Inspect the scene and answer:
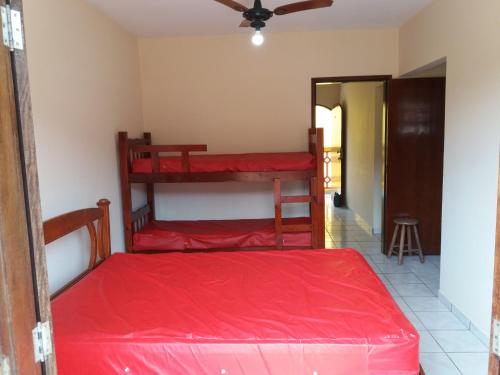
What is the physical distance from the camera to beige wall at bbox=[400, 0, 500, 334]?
7.59ft

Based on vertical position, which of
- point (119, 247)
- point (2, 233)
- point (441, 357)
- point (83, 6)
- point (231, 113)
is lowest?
point (441, 357)

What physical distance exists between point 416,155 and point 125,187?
299 cm

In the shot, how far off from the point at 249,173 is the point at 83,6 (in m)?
1.82

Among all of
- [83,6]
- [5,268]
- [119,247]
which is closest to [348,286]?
[5,268]

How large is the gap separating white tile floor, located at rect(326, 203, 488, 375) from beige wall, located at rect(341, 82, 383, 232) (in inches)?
23.7

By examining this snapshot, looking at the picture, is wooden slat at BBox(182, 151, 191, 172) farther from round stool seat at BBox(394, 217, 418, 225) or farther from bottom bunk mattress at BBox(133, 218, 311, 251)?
round stool seat at BBox(394, 217, 418, 225)

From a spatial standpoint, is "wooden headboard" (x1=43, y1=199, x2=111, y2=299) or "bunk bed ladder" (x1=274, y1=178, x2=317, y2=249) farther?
"bunk bed ladder" (x1=274, y1=178, x2=317, y2=249)

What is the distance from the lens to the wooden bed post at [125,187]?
332 centimetres

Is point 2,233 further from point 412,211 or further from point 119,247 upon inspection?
point 412,211

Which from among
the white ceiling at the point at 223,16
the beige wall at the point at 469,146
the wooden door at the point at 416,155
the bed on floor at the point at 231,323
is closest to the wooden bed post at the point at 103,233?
the bed on floor at the point at 231,323

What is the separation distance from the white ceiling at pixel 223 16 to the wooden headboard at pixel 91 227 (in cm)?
165

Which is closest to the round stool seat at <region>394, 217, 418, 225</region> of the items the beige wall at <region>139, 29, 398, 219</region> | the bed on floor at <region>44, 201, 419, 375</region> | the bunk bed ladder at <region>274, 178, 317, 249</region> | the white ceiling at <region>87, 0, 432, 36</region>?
the beige wall at <region>139, 29, 398, 219</region>

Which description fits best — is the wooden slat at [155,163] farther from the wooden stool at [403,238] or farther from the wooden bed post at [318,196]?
the wooden stool at [403,238]

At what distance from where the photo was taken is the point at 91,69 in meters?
2.97
